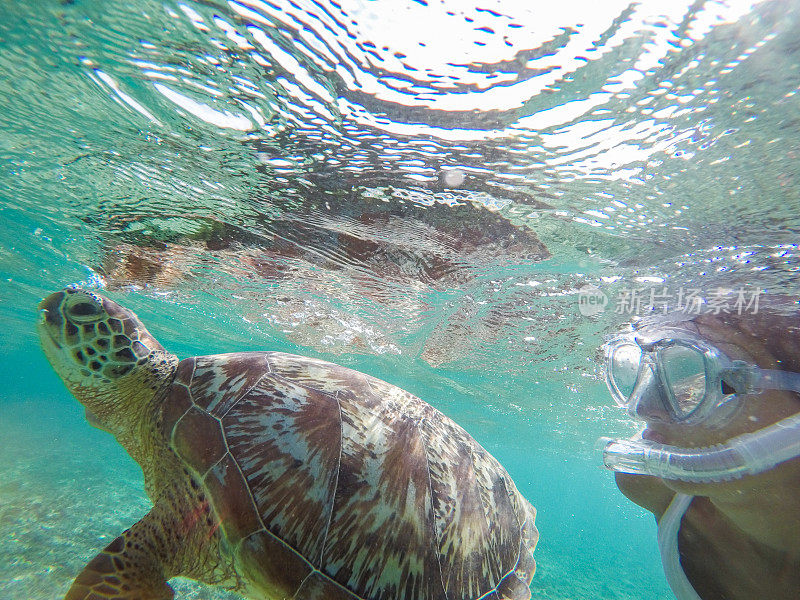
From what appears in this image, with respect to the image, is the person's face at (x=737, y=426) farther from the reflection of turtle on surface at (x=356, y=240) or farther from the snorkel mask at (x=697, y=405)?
the reflection of turtle on surface at (x=356, y=240)

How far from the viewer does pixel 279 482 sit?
239cm

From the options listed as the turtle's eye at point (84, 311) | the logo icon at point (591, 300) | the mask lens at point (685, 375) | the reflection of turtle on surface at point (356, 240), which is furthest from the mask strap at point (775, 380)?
the logo icon at point (591, 300)

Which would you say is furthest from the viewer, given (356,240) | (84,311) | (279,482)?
(356,240)

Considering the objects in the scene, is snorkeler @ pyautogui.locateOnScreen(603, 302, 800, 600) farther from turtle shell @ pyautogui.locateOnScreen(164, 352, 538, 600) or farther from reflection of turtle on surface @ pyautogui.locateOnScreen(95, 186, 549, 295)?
reflection of turtle on surface @ pyautogui.locateOnScreen(95, 186, 549, 295)

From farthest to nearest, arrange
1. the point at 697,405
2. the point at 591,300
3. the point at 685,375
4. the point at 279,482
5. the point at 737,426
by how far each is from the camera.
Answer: the point at 591,300, the point at 685,375, the point at 697,405, the point at 279,482, the point at 737,426

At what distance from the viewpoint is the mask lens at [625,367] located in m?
3.33

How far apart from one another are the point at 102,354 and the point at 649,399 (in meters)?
4.74

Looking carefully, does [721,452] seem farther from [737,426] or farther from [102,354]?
[102,354]

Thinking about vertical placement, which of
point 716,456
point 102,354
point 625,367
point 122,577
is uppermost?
point 625,367

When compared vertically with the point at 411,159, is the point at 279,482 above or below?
below

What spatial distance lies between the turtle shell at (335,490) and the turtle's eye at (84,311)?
0.86 m

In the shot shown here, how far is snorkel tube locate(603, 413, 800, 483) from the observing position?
1973 mm

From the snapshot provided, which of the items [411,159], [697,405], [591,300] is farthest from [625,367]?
[591,300]

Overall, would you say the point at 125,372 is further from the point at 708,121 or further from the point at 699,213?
the point at 699,213
